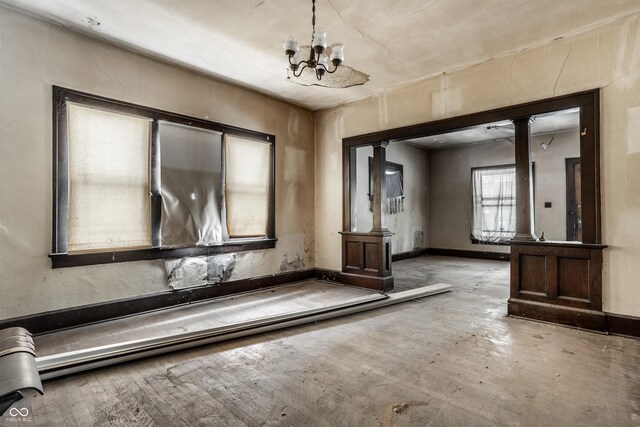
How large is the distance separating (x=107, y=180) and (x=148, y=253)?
3.11 ft

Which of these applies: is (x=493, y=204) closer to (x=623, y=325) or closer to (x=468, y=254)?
(x=468, y=254)

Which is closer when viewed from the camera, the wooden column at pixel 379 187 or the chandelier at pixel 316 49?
the chandelier at pixel 316 49

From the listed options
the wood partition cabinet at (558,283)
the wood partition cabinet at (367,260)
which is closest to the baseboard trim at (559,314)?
the wood partition cabinet at (558,283)

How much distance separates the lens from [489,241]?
8.10 meters

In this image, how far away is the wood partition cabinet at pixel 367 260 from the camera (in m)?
4.97

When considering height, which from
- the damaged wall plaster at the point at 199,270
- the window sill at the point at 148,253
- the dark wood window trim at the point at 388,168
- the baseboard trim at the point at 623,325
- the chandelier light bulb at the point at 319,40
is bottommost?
the baseboard trim at the point at 623,325

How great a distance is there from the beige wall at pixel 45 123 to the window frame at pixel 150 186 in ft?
0.22

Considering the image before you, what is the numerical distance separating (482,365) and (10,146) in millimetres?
4527

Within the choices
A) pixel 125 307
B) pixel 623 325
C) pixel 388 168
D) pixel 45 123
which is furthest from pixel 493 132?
pixel 45 123

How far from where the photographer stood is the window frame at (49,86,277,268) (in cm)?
325

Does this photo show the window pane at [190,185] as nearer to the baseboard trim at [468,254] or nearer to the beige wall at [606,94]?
the beige wall at [606,94]

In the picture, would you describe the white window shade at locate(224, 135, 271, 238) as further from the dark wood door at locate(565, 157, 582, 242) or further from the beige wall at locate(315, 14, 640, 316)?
the dark wood door at locate(565, 157, 582, 242)

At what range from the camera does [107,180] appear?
11.7 feet

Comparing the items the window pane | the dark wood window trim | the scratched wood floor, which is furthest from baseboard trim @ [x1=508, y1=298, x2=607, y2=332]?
the dark wood window trim
